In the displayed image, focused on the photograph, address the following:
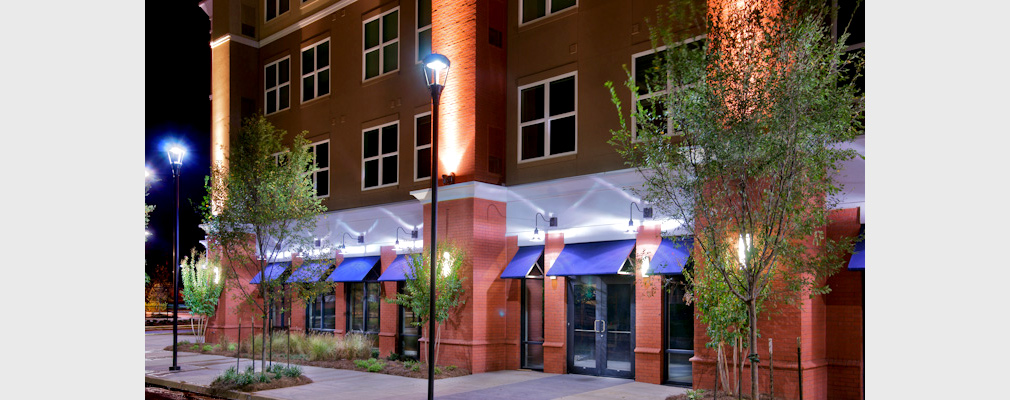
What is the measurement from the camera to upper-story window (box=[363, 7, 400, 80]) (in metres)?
23.3

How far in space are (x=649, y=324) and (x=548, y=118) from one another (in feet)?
19.0

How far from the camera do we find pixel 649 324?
16625 millimetres

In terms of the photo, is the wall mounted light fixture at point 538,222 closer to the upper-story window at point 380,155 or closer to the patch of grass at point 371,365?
the patch of grass at point 371,365

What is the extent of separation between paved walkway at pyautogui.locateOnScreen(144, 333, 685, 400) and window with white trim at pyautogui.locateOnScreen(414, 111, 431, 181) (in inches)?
243

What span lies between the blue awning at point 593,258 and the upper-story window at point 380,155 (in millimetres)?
7225

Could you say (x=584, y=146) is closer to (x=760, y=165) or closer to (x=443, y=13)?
(x=443, y=13)

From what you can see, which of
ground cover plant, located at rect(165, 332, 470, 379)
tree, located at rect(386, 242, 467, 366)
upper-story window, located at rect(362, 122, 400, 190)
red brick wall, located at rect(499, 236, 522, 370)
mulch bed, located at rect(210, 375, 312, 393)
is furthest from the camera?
upper-story window, located at rect(362, 122, 400, 190)

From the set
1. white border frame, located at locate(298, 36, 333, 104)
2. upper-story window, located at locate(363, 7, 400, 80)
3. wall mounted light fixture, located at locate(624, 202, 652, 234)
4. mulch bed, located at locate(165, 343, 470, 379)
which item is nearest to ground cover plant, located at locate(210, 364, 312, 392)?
mulch bed, located at locate(165, 343, 470, 379)

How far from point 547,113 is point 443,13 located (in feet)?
13.2

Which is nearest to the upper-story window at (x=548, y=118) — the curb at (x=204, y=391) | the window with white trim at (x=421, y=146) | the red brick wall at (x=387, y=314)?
the window with white trim at (x=421, y=146)

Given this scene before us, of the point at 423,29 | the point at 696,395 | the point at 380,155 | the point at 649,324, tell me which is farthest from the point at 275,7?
the point at 696,395

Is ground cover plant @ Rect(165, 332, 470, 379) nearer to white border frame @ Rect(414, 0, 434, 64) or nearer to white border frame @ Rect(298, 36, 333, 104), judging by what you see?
white border frame @ Rect(298, 36, 333, 104)

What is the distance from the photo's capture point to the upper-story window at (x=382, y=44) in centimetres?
2327

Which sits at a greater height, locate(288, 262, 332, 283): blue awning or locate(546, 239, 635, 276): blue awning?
locate(546, 239, 635, 276): blue awning
